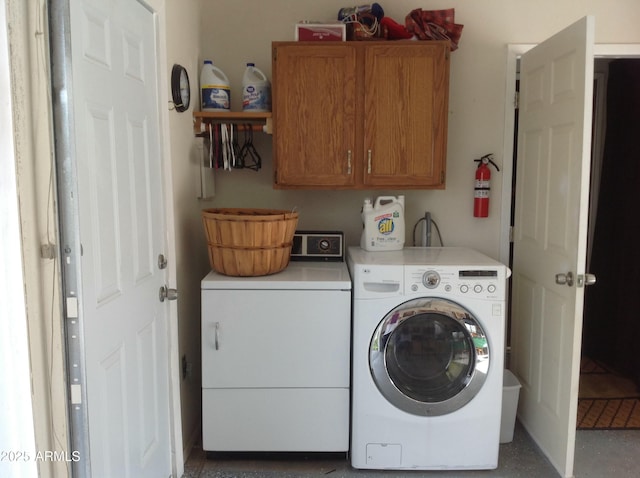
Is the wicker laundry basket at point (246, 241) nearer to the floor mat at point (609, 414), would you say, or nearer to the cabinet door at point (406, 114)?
the cabinet door at point (406, 114)

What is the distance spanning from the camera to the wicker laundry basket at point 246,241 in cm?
220

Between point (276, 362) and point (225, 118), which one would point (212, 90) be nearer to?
point (225, 118)

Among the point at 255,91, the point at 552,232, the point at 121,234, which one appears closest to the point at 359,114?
the point at 255,91

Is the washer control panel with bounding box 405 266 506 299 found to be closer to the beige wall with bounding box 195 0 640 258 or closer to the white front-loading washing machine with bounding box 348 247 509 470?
the white front-loading washing machine with bounding box 348 247 509 470

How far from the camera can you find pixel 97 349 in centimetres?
148

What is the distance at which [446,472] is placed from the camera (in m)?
2.32

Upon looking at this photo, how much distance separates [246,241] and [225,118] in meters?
0.73

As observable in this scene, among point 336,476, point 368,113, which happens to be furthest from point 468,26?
point 336,476

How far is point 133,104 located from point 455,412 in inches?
69.9

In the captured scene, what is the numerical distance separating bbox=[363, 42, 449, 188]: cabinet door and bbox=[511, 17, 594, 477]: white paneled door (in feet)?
1.43

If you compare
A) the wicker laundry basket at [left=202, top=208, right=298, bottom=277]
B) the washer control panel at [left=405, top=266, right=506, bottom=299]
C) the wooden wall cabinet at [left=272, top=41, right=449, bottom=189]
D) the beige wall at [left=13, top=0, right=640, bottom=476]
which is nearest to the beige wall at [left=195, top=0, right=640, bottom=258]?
the beige wall at [left=13, top=0, right=640, bottom=476]

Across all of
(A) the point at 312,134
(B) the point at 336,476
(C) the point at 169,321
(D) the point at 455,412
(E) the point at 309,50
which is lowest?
(B) the point at 336,476

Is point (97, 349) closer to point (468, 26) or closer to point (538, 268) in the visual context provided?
point (538, 268)

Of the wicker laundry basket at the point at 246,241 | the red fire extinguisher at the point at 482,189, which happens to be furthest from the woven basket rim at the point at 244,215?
the red fire extinguisher at the point at 482,189
